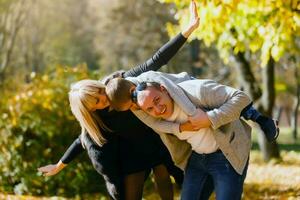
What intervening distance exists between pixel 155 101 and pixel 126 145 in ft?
4.11

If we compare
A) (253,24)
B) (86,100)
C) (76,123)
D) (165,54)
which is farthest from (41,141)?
(86,100)

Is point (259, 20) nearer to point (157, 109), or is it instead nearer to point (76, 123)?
point (76, 123)

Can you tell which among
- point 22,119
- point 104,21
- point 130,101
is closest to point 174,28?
point 22,119

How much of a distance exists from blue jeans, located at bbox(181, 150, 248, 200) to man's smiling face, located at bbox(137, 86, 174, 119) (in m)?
0.46

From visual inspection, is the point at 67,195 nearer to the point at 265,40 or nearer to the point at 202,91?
the point at 265,40

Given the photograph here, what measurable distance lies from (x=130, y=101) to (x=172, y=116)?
0.30m

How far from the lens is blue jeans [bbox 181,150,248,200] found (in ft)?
13.3

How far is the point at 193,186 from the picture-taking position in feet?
14.1

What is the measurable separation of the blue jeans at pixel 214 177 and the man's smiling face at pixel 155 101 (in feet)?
1.51

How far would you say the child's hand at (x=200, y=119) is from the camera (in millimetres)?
3945

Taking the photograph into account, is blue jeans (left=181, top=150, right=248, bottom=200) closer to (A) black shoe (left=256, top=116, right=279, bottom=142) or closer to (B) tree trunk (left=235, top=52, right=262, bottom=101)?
(A) black shoe (left=256, top=116, right=279, bottom=142)

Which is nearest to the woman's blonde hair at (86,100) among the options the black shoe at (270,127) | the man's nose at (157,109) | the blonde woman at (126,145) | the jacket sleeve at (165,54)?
the blonde woman at (126,145)

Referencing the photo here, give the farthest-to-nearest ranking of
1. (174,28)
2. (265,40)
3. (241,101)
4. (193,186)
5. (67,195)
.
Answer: (174,28)
(67,195)
(265,40)
(193,186)
(241,101)

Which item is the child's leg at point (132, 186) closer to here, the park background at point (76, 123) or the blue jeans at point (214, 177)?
the blue jeans at point (214, 177)
